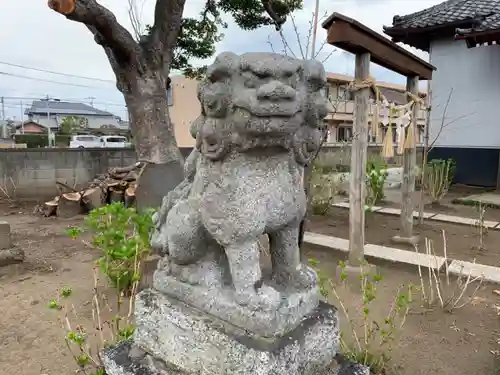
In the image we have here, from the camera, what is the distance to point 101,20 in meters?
4.65

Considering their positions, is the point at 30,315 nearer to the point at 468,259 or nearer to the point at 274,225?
the point at 274,225

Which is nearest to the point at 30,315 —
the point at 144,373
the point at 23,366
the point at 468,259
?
the point at 23,366

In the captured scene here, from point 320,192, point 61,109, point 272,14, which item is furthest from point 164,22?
point 61,109

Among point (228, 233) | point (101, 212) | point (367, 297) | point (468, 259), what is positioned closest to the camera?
point (228, 233)

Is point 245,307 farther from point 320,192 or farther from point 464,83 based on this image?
point 464,83

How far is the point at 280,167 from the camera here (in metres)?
1.32

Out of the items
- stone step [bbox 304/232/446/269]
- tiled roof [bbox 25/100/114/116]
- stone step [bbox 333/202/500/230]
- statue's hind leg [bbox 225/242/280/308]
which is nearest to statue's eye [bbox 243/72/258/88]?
statue's hind leg [bbox 225/242/280/308]

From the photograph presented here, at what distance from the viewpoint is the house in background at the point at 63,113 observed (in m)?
41.7

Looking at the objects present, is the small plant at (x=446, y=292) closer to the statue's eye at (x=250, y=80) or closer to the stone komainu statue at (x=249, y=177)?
the stone komainu statue at (x=249, y=177)

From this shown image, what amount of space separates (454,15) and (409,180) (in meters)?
5.74

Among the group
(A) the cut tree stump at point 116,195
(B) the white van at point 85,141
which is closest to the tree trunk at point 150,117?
(A) the cut tree stump at point 116,195

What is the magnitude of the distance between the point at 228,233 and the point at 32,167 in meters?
7.49

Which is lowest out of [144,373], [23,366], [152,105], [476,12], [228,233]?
[23,366]

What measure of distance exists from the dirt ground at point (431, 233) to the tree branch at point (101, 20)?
3461mm
